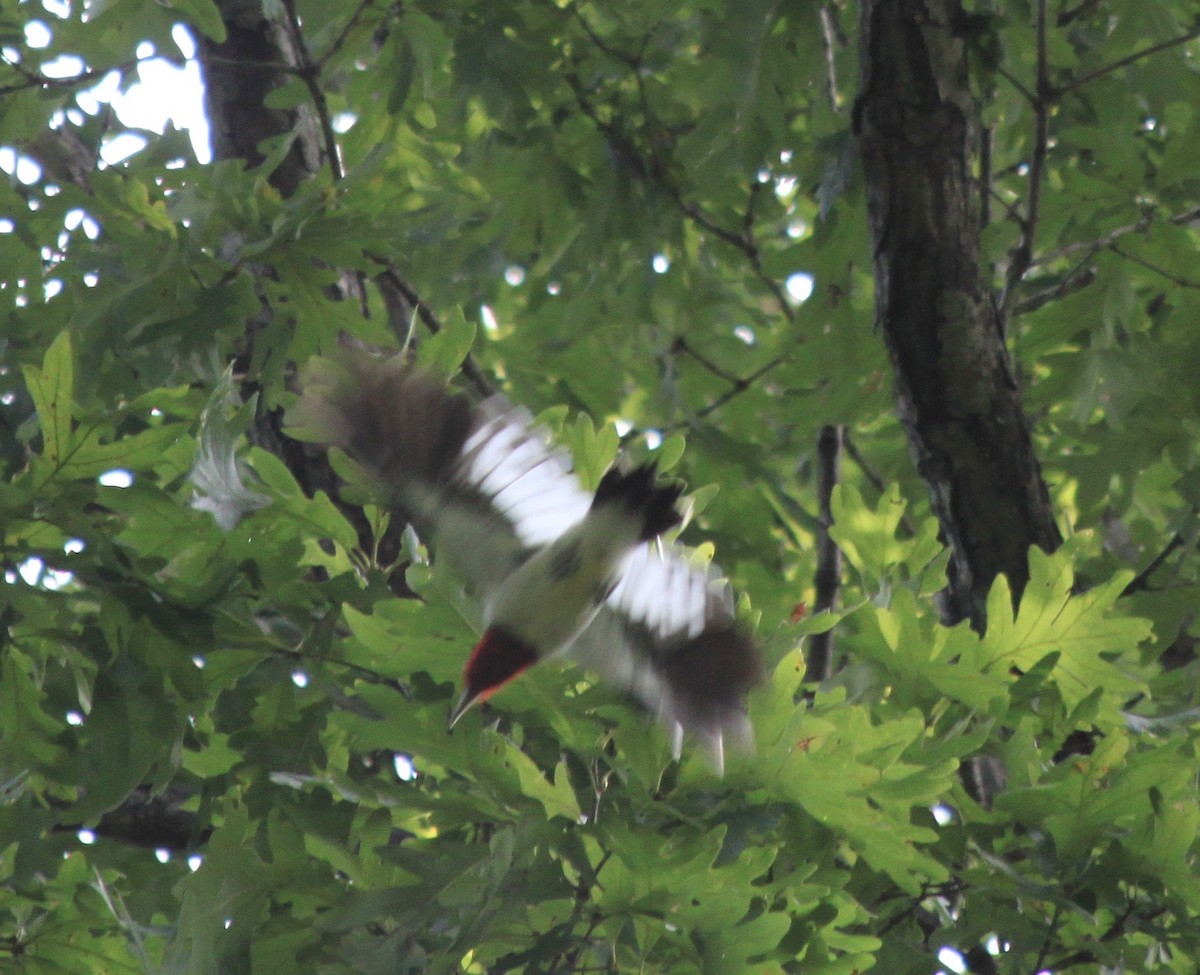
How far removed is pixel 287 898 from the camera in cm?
225

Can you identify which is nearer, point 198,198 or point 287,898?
point 287,898

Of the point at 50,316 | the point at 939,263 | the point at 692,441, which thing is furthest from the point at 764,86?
the point at 50,316

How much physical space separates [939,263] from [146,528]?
6.41 ft

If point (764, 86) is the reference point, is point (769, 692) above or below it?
below

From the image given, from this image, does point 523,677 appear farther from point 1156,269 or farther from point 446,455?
point 1156,269

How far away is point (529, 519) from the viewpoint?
8.73 ft

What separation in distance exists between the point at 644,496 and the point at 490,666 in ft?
1.41

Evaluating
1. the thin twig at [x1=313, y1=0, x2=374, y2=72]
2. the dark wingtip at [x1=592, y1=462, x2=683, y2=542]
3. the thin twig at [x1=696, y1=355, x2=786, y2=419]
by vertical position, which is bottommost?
the dark wingtip at [x1=592, y1=462, x2=683, y2=542]

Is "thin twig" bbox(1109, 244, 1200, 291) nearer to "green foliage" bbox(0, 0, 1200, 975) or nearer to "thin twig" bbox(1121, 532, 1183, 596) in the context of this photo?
"green foliage" bbox(0, 0, 1200, 975)

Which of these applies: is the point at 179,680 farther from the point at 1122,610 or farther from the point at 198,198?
the point at 1122,610

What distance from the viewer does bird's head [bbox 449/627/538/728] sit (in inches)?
86.4

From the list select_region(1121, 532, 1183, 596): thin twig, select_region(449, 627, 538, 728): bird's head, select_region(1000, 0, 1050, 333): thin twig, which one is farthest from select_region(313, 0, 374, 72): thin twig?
select_region(1121, 532, 1183, 596): thin twig

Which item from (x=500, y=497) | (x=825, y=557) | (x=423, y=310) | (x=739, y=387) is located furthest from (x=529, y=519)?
(x=739, y=387)

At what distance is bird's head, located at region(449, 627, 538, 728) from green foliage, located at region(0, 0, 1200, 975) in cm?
5
